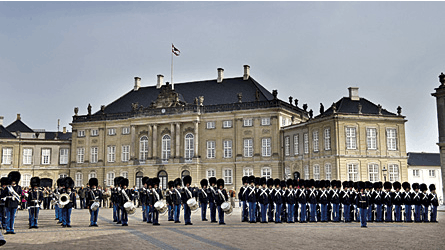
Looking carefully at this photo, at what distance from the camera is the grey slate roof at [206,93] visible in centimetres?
5041

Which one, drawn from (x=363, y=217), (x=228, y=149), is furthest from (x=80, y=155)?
(x=363, y=217)

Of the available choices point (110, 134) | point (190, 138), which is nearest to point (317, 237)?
point (190, 138)

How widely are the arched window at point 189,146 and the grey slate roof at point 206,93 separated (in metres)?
4.29

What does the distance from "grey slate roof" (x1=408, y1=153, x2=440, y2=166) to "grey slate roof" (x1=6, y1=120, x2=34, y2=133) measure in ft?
173

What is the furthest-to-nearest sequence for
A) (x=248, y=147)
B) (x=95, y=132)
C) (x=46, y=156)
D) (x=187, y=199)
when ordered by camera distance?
(x=46, y=156) < (x=95, y=132) < (x=248, y=147) < (x=187, y=199)

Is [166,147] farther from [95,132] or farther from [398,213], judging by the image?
[398,213]

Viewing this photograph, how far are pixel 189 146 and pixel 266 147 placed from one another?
861 centimetres

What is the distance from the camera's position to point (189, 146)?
49656 millimetres

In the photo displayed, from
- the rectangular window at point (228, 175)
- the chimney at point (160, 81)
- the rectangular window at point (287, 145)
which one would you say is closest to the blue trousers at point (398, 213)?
the rectangular window at point (287, 145)

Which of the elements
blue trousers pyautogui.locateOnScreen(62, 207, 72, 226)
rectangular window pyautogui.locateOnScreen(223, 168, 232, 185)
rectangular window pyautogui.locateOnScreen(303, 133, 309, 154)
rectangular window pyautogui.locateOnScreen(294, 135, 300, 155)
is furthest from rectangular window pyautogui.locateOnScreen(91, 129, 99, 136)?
blue trousers pyautogui.locateOnScreen(62, 207, 72, 226)

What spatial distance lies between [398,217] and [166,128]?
1318 inches

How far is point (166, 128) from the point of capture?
167ft

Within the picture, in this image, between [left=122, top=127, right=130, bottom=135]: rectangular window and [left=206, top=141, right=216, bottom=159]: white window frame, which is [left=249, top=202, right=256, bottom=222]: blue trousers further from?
[left=122, top=127, right=130, bottom=135]: rectangular window

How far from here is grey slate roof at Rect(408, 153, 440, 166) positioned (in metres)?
64.6
